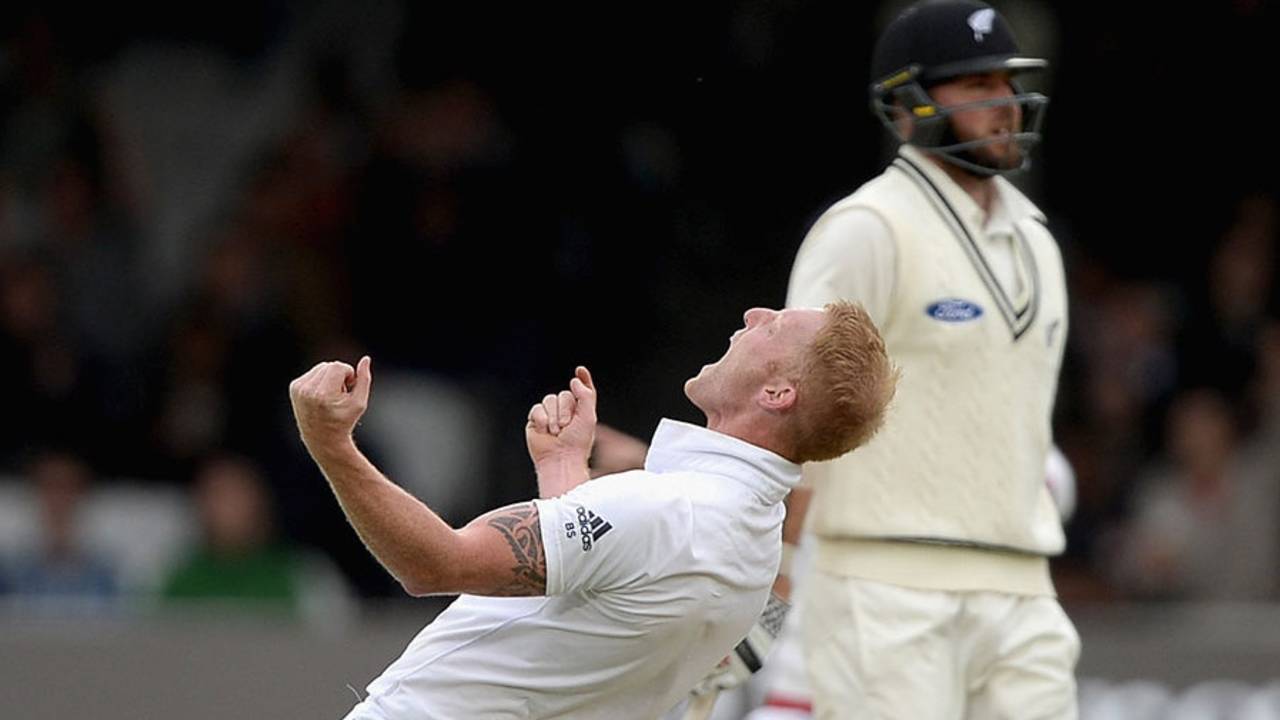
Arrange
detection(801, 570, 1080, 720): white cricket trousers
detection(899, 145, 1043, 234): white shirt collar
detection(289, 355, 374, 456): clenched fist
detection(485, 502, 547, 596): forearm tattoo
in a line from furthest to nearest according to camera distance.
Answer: detection(899, 145, 1043, 234): white shirt collar
detection(801, 570, 1080, 720): white cricket trousers
detection(485, 502, 547, 596): forearm tattoo
detection(289, 355, 374, 456): clenched fist

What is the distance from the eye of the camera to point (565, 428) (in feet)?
15.3

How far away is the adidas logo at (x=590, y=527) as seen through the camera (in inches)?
168

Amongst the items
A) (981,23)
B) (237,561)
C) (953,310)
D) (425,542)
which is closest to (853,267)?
(953,310)

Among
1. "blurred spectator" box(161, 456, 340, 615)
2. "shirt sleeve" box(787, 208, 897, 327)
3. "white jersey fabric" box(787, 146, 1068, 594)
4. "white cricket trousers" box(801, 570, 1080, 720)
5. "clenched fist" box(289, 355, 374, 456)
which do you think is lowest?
"blurred spectator" box(161, 456, 340, 615)

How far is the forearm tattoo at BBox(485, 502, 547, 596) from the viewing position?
4219 millimetres

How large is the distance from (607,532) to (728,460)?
0.32 meters

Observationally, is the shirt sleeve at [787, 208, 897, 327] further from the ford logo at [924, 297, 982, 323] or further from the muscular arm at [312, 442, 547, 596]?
the muscular arm at [312, 442, 547, 596]

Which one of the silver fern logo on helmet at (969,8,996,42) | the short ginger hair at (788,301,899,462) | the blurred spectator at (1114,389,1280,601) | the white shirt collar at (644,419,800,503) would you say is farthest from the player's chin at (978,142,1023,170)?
the blurred spectator at (1114,389,1280,601)

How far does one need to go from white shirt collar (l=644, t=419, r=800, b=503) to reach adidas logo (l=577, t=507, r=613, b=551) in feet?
0.93

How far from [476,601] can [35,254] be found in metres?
7.33

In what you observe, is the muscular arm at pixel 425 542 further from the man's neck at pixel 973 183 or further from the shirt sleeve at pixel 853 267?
the man's neck at pixel 973 183

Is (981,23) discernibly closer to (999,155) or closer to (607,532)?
(999,155)

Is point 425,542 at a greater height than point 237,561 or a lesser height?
greater

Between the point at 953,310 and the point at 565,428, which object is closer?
the point at 565,428
